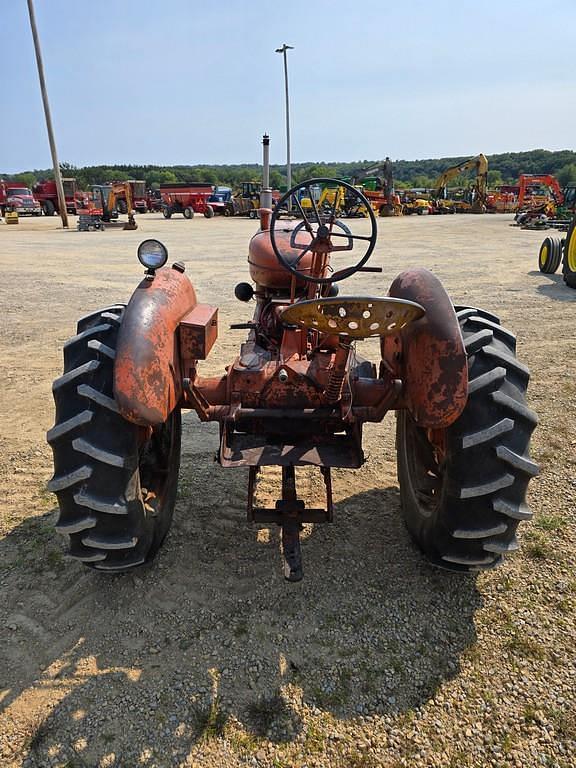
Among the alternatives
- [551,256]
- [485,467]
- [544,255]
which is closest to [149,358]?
[485,467]

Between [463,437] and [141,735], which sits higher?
[463,437]

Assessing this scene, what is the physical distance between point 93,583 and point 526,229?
23.4 m

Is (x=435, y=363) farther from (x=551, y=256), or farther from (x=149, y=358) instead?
(x=551, y=256)

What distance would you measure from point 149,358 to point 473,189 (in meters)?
36.9

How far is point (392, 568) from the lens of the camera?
9.20 feet

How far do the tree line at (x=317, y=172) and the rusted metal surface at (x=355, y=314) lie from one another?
93.5 feet

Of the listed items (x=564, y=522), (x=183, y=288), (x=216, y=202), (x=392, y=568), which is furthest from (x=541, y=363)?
(x=216, y=202)

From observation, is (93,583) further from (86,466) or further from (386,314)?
(386,314)

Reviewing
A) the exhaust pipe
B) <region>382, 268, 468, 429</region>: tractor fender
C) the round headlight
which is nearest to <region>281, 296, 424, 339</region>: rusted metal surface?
<region>382, 268, 468, 429</region>: tractor fender

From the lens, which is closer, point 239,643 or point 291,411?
point 239,643

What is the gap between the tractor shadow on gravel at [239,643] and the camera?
2.00 meters

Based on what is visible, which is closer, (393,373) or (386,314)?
(386,314)

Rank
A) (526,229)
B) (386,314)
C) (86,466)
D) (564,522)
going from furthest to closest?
(526,229), (564,522), (86,466), (386,314)

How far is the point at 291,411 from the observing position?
8.87 feet
